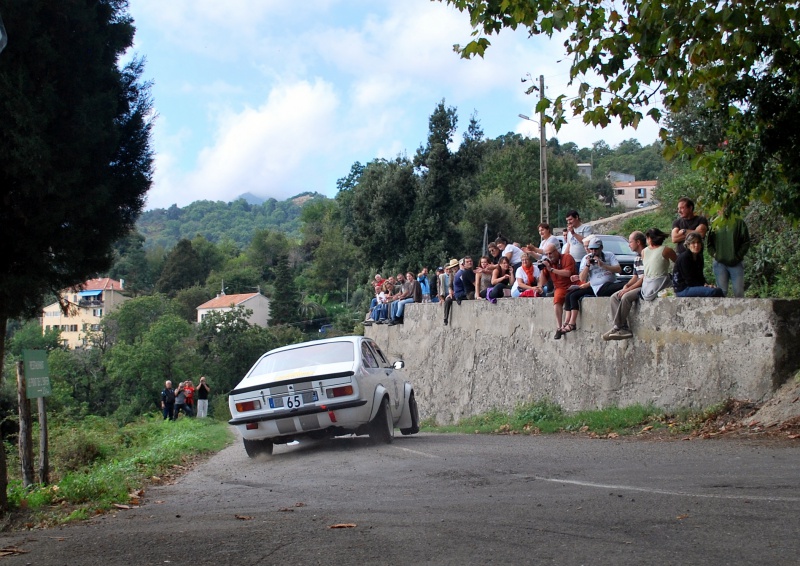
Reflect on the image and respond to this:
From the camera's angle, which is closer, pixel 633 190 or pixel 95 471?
pixel 95 471

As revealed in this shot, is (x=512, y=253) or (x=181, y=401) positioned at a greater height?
(x=512, y=253)

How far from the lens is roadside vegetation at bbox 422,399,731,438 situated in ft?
39.5

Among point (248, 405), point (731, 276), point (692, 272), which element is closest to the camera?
point (248, 405)

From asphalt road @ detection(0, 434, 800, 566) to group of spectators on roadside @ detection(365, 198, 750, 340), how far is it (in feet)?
9.78

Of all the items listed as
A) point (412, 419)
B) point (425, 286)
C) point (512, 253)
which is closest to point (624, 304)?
point (412, 419)

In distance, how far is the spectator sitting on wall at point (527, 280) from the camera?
17859 mm

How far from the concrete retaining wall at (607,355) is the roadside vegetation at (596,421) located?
28cm

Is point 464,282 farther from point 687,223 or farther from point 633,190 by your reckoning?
point 633,190

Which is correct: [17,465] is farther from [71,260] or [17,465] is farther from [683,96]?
[683,96]

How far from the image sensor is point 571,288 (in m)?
15.5

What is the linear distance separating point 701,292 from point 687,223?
987 mm

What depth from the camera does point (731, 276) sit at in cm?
1257

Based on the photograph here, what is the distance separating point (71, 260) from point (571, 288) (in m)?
8.33

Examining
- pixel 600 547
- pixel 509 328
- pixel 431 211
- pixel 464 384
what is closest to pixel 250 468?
pixel 600 547
